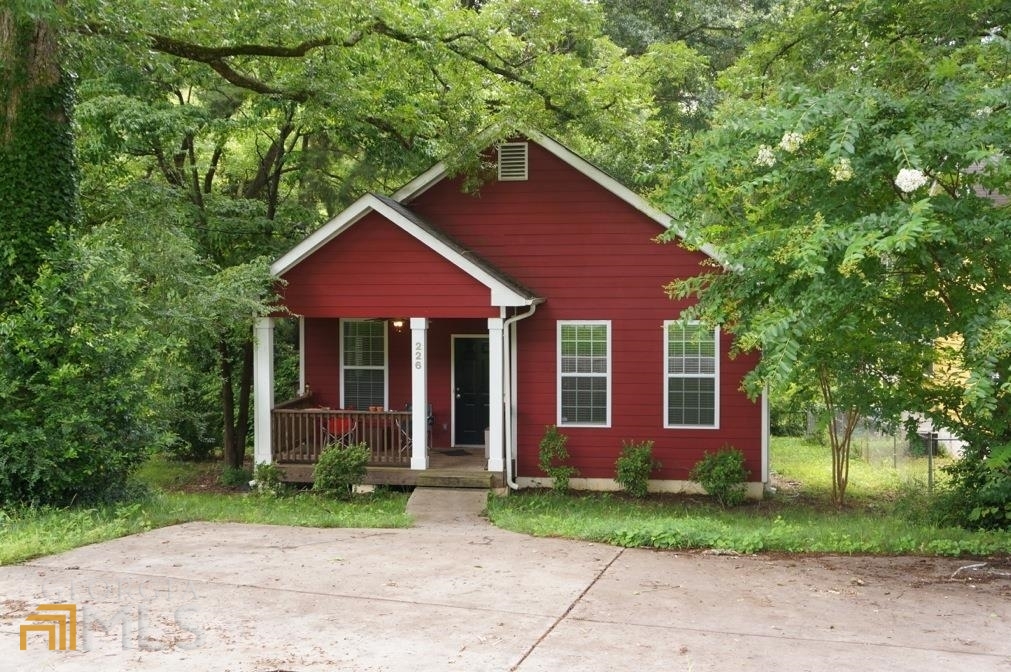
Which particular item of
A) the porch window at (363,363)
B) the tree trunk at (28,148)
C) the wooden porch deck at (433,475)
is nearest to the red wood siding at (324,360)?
the porch window at (363,363)

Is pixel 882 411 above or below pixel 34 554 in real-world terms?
above

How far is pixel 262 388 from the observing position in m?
15.1

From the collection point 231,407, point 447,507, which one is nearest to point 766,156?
point 447,507

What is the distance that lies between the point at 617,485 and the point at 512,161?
568 cm

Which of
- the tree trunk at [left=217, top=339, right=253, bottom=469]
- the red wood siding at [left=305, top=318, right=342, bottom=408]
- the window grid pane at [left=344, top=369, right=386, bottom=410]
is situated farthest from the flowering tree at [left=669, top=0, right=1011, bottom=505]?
the tree trunk at [left=217, top=339, right=253, bottom=469]

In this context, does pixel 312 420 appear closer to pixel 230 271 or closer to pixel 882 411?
pixel 230 271

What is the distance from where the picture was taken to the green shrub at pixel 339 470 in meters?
14.2

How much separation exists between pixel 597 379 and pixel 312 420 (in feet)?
15.6

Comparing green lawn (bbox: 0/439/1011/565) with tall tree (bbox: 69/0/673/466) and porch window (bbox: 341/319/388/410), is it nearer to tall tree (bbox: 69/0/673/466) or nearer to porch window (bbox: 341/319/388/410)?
porch window (bbox: 341/319/388/410)

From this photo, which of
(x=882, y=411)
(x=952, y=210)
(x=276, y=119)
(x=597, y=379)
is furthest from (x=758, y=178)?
(x=276, y=119)

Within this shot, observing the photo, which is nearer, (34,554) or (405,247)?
(34,554)

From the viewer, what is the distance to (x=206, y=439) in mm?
21469

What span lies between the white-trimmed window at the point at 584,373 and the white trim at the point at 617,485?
3.14 feet

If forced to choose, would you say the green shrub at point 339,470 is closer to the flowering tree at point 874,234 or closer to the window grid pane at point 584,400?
the window grid pane at point 584,400
